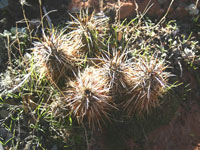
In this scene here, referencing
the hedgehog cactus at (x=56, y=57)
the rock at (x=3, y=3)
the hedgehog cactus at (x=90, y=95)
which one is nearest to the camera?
the hedgehog cactus at (x=90, y=95)

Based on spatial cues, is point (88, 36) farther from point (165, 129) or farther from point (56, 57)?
point (165, 129)

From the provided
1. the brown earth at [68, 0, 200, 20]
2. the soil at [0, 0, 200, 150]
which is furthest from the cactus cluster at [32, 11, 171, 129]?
the brown earth at [68, 0, 200, 20]

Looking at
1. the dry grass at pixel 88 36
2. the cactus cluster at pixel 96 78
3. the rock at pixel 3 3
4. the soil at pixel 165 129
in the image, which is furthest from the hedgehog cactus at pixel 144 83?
the rock at pixel 3 3

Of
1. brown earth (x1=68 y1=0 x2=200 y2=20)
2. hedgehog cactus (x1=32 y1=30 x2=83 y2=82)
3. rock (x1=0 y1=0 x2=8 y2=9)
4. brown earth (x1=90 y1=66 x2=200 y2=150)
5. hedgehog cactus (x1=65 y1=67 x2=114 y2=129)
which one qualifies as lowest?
brown earth (x1=90 y1=66 x2=200 y2=150)

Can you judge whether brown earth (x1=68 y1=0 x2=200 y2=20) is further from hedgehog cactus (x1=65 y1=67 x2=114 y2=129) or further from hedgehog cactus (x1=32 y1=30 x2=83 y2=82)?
hedgehog cactus (x1=65 y1=67 x2=114 y2=129)

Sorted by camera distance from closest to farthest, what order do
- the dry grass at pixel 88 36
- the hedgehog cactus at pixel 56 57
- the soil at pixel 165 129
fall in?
the hedgehog cactus at pixel 56 57
the dry grass at pixel 88 36
the soil at pixel 165 129

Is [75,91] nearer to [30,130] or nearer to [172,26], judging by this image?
[30,130]

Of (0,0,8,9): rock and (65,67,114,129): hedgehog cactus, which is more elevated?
(0,0,8,9): rock

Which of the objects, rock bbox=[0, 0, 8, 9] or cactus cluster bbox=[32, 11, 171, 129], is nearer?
cactus cluster bbox=[32, 11, 171, 129]

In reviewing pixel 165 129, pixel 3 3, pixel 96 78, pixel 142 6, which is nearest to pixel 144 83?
pixel 96 78

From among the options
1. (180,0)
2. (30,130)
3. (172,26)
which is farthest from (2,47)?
(180,0)

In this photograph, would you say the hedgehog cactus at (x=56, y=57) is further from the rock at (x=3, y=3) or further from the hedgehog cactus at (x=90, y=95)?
the rock at (x=3, y=3)

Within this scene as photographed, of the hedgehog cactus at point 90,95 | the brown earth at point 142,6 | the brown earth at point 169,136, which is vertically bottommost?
the brown earth at point 169,136
